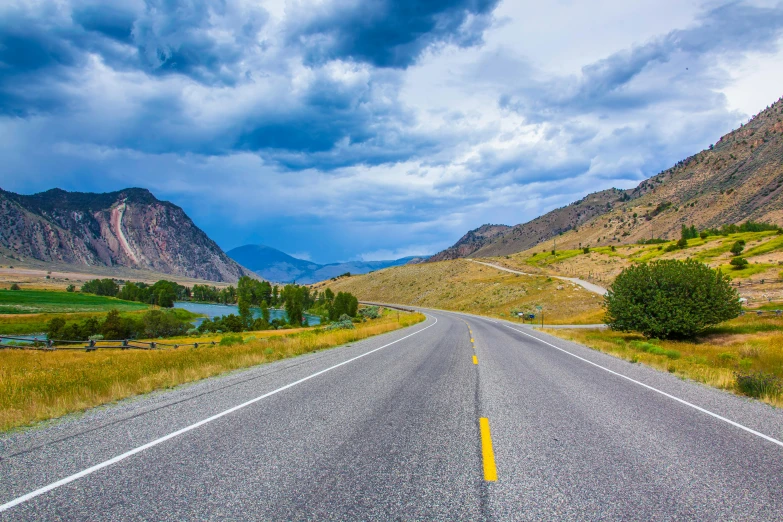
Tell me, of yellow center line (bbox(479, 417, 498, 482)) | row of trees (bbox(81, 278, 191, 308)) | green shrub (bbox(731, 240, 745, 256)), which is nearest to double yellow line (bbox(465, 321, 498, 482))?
yellow center line (bbox(479, 417, 498, 482))

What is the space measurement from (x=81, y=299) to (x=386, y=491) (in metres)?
163

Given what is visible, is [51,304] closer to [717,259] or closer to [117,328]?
[117,328]

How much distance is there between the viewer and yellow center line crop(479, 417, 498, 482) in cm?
439

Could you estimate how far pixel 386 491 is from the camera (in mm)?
3988

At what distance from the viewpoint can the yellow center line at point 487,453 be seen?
4.39 metres

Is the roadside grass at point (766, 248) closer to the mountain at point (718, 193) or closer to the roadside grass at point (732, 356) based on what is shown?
the roadside grass at point (732, 356)

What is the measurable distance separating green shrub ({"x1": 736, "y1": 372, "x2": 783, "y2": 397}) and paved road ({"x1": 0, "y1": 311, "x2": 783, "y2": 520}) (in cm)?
85

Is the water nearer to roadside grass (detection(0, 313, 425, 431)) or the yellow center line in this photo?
roadside grass (detection(0, 313, 425, 431))

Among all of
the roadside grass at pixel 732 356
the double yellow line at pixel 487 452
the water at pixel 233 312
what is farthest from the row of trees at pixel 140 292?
the double yellow line at pixel 487 452

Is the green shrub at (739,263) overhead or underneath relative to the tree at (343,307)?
overhead

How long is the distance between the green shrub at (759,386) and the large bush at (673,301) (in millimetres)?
16942

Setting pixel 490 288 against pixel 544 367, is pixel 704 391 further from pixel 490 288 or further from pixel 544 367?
pixel 490 288

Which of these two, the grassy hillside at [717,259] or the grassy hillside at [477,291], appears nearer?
the grassy hillside at [717,259]

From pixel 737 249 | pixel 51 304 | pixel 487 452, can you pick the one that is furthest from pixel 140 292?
pixel 487 452
